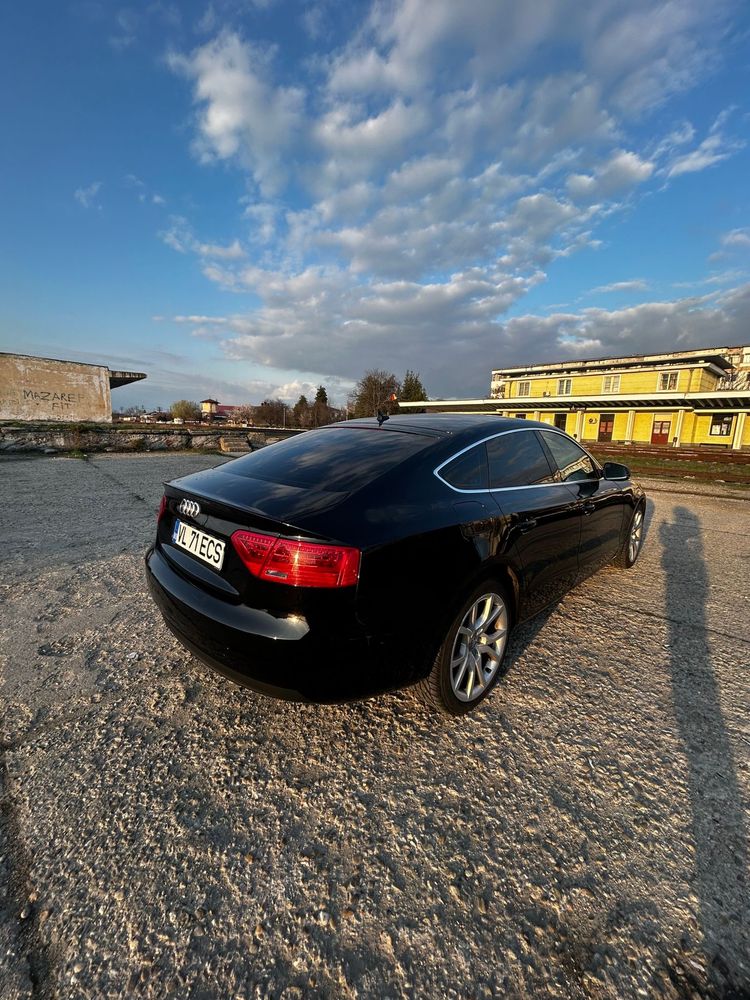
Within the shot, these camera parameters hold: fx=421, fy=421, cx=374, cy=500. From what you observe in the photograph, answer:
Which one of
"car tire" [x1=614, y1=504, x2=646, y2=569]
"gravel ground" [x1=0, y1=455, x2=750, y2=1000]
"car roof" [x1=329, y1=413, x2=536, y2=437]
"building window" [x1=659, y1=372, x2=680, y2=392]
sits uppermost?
"building window" [x1=659, y1=372, x2=680, y2=392]

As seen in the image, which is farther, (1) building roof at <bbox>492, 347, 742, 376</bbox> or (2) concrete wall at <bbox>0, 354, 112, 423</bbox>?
(1) building roof at <bbox>492, 347, 742, 376</bbox>

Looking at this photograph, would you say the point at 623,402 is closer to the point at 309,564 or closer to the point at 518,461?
the point at 518,461

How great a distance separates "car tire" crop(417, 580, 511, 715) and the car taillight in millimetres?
684

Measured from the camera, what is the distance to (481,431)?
271 cm

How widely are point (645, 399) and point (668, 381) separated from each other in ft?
18.8

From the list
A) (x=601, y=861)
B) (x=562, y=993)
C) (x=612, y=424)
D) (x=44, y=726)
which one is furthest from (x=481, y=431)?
(x=612, y=424)

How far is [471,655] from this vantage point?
7.41 ft

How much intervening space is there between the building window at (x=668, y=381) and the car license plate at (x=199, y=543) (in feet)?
136

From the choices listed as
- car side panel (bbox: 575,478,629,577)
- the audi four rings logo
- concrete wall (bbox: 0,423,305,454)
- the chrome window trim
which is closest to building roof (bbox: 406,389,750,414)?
concrete wall (bbox: 0,423,305,454)

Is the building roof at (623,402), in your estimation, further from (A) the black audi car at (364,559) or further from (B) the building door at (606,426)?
(A) the black audi car at (364,559)

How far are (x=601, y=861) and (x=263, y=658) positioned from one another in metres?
1.43

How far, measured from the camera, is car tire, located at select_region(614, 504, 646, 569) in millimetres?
4398

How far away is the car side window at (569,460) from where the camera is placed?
131 inches

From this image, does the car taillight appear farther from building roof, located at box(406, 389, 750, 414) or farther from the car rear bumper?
building roof, located at box(406, 389, 750, 414)
